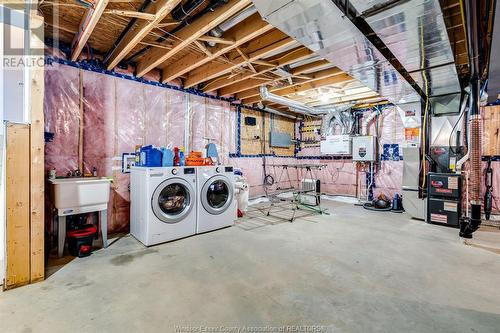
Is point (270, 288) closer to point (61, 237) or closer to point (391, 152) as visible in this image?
point (61, 237)

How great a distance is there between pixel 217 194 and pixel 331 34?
2784 mm

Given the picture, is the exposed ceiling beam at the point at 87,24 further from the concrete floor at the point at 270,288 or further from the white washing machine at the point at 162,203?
the concrete floor at the point at 270,288

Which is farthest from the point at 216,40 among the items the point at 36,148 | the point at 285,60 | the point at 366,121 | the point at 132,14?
the point at 366,121

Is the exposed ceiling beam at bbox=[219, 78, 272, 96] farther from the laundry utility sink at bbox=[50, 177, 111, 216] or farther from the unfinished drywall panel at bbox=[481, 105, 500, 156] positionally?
the unfinished drywall panel at bbox=[481, 105, 500, 156]

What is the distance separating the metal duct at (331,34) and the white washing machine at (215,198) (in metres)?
2.19

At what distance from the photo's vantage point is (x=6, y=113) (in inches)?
90.0

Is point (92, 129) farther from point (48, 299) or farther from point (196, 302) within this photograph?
point (196, 302)

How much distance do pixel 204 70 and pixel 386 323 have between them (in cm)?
387

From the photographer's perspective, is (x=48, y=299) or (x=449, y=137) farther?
(x=449, y=137)

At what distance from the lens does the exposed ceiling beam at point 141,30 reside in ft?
6.81

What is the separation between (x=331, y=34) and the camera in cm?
214

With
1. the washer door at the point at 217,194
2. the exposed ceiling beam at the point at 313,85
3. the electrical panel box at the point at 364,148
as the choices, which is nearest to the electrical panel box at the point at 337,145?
the electrical panel box at the point at 364,148

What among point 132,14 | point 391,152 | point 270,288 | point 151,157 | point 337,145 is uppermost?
point 132,14

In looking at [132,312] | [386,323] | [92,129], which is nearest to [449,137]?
[386,323]
